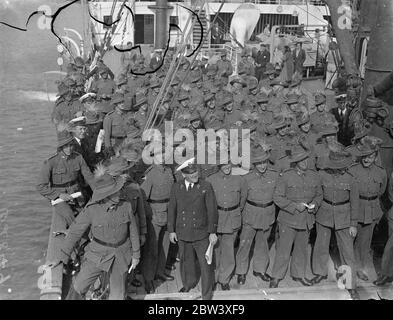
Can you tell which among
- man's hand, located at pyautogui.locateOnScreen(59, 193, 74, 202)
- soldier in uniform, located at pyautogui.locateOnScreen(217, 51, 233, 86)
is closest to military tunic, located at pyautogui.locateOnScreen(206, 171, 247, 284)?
man's hand, located at pyautogui.locateOnScreen(59, 193, 74, 202)

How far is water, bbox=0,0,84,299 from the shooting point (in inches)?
300

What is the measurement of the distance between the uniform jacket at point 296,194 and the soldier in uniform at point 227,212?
45cm

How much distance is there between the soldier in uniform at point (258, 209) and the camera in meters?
6.37

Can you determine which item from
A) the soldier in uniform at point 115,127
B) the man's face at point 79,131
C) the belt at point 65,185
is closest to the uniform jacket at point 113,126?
the soldier in uniform at point 115,127

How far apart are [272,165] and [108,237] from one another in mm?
2963

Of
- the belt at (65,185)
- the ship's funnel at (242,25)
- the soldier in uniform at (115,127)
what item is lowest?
the belt at (65,185)

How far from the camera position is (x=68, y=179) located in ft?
22.2

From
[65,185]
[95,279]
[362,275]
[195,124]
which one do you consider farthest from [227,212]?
[195,124]

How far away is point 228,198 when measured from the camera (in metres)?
6.25

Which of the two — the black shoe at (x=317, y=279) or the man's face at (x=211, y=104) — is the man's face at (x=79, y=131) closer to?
the man's face at (x=211, y=104)

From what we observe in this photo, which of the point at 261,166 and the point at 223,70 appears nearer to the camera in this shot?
the point at 261,166

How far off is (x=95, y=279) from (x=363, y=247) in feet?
11.3

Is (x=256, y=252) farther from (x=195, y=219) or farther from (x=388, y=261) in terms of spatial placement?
(x=388, y=261)

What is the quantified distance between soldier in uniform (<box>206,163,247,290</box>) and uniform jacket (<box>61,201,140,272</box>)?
4.00 feet
